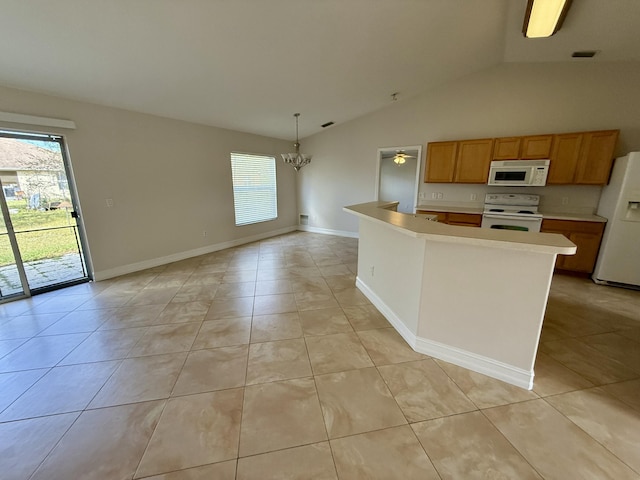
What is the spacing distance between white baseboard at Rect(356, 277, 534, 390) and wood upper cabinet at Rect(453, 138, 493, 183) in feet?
11.3

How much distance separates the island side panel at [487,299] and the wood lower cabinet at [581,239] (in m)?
3.04

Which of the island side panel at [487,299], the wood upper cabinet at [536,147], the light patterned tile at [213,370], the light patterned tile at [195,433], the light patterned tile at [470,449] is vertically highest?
the wood upper cabinet at [536,147]

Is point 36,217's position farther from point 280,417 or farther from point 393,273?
point 393,273

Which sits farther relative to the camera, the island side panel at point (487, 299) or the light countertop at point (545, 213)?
the light countertop at point (545, 213)

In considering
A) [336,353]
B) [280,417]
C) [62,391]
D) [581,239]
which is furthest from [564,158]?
[62,391]

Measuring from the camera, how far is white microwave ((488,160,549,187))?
389 cm

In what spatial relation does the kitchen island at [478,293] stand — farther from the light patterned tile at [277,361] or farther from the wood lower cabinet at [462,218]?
the wood lower cabinet at [462,218]

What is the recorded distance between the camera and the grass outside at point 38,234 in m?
3.10

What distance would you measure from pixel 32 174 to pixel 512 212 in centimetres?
698

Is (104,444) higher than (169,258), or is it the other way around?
(169,258)

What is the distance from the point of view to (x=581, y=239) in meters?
3.67

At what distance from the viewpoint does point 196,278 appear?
3.87 metres

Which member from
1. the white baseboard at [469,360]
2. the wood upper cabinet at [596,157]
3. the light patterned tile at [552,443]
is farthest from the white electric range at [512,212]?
the light patterned tile at [552,443]

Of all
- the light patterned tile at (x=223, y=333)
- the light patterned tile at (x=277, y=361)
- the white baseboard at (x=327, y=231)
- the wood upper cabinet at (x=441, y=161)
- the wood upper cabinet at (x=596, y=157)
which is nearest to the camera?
the light patterned tile at (x=277, y=361)
